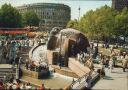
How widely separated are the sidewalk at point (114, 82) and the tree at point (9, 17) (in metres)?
58.0

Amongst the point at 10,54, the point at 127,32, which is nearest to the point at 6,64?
the point at 10,54

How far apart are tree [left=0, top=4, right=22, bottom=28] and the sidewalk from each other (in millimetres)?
57961

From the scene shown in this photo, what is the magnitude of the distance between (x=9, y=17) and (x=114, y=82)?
2546 inches

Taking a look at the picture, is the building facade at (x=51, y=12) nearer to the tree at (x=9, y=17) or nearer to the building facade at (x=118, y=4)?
the building facade at (x=118, y=4)

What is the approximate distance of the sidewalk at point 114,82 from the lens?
22811 millimetres

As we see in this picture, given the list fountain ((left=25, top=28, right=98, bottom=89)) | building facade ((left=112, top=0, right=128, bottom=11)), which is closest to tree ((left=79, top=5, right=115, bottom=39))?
fountain ((left=25, top=28, right=98, bottom=89))

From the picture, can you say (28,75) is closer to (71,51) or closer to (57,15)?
(71,51)

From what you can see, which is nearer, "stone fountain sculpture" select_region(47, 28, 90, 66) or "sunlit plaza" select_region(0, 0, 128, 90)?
"sunlit plaza" select_region(0, 0, 128, 90)

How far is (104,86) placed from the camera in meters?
22.9

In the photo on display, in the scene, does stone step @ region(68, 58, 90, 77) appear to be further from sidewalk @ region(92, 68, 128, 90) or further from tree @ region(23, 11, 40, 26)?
tree @ region(23, 11, 40, 26)

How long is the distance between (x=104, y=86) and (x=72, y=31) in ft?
50.3

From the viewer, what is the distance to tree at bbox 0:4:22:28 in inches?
3324

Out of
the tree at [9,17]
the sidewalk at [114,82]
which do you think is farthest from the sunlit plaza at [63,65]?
the tree at [9,17]

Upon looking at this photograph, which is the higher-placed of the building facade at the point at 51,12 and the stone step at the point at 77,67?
the stone step at the point at 77,67
